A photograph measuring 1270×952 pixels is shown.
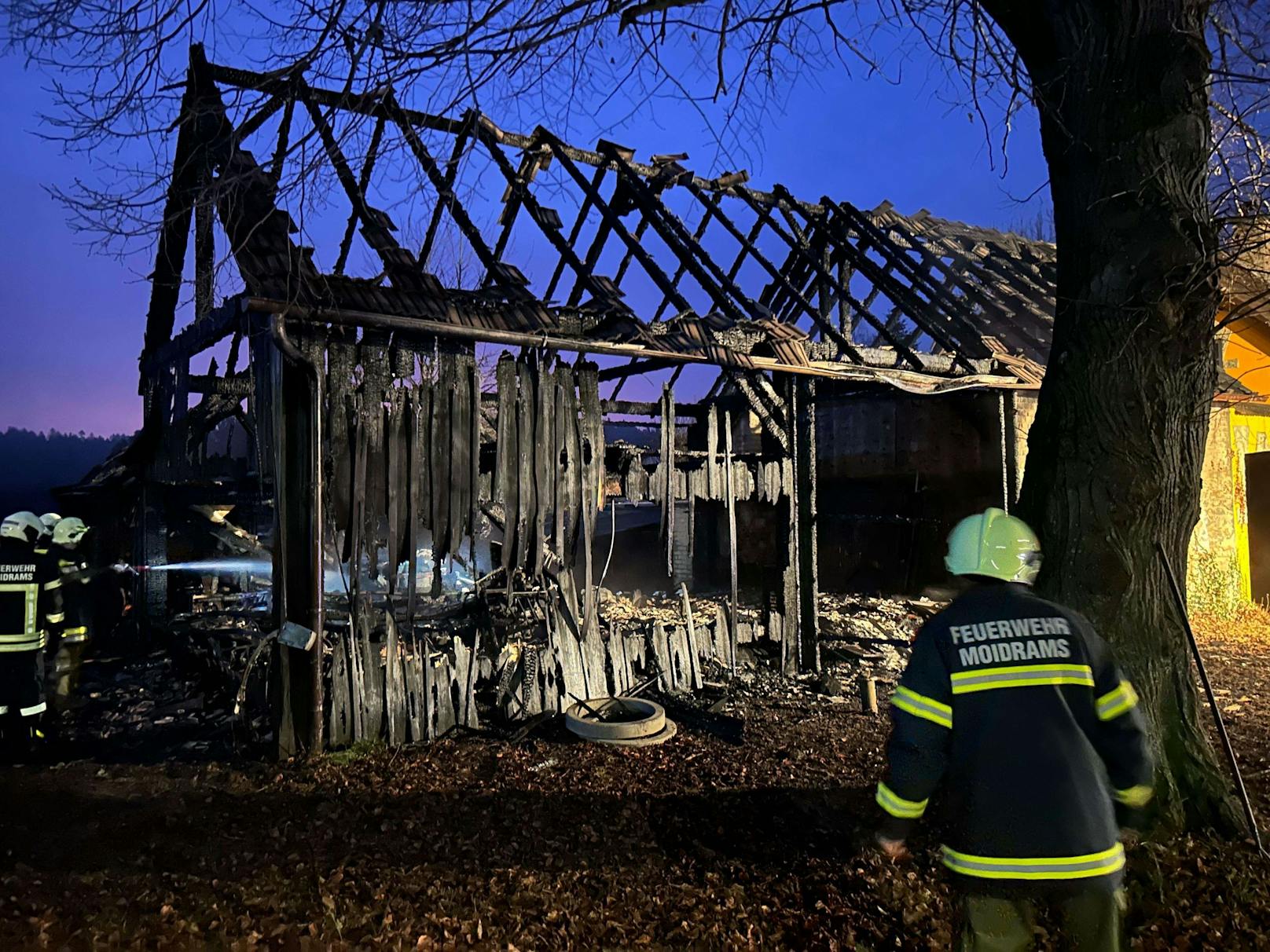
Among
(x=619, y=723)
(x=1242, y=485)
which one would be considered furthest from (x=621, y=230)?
(x=1242, y=485)

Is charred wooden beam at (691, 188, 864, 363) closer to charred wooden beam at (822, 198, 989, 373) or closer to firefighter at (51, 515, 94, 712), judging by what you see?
charred wooden beam at (822, 198, 989, 373)

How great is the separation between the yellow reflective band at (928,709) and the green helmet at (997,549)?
462mm

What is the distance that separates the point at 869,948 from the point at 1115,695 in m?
1.66

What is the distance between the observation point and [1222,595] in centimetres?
1197

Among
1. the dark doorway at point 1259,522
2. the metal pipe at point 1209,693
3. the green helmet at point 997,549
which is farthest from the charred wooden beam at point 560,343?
the dark doorway at point 1259,522

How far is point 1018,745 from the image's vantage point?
97.7 inches

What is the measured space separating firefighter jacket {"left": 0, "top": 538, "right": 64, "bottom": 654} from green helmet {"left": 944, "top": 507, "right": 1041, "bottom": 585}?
280 inches

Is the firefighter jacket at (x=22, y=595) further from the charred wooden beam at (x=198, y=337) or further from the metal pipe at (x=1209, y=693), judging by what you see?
the metal pipe at (x=1209, y=693)

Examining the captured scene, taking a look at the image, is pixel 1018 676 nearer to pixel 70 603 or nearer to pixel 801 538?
pixel 801 538

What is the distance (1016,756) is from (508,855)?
2.89 metres

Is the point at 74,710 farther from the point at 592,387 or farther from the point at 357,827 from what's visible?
the point at 592,387

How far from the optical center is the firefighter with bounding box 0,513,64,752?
20.5ft

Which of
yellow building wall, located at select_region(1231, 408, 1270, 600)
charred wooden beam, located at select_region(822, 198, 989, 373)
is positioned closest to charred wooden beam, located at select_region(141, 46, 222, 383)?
charred wooden beam, located at select_region(822, 198, 989, 373)

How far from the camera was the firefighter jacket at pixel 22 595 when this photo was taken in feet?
20.8
